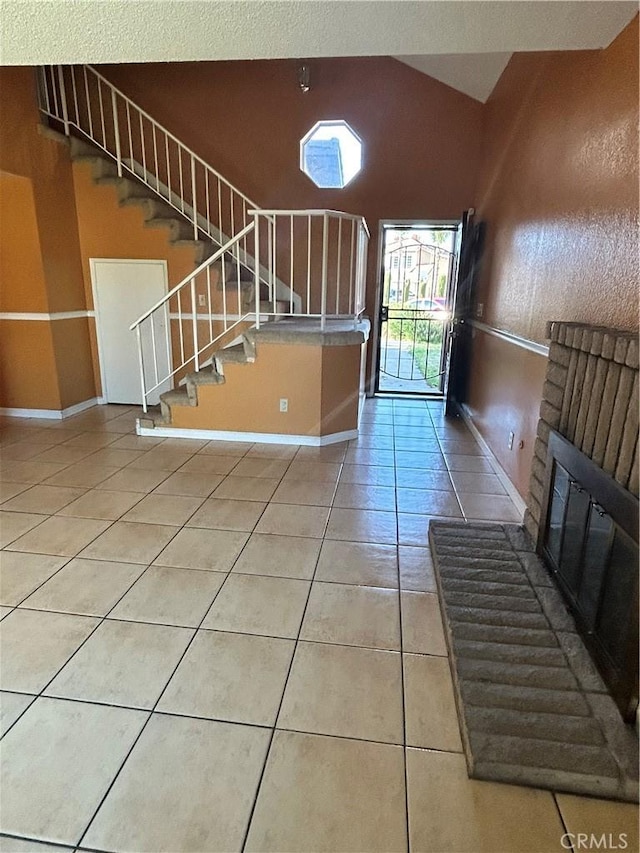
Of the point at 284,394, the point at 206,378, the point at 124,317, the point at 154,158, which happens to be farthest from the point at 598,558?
the point at 154,158

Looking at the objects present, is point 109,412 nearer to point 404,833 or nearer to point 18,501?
point 18,501

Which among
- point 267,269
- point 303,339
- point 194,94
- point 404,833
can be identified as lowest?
point 404,833

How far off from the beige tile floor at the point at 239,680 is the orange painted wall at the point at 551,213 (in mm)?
966

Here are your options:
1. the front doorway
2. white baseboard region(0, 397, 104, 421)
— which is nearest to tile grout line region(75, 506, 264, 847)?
white baseboard region(0, 397, 104, 421)

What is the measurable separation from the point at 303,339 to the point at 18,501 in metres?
2.34

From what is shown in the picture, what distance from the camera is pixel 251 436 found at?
13.7ft

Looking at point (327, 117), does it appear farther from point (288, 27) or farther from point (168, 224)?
point (288, 27)

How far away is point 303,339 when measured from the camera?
3.87m

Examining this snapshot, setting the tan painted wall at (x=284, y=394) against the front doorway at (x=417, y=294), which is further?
the front doorway at (x=417, y=294)

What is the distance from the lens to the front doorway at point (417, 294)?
549 centimetres

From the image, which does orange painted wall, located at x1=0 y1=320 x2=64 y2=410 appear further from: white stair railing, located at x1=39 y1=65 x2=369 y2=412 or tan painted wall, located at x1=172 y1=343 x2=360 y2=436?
tan painted wall, located at x1=172 y1=343 x2=360 y2=436

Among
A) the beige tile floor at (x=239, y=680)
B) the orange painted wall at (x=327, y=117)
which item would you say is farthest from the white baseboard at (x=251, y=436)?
the orange painted wall at (x=327, y=117)

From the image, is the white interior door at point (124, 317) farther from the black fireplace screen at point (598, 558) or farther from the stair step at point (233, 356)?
the black fireplace screen at point (598, 558)

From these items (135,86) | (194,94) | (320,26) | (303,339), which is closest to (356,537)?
(303,339)
